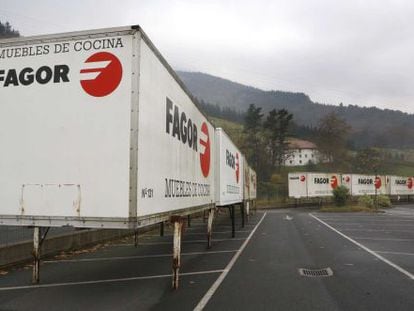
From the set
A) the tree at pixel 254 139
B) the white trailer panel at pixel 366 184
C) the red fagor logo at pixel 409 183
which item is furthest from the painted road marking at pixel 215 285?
the tree at pixel 254 139

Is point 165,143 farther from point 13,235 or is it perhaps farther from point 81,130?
point 13,235

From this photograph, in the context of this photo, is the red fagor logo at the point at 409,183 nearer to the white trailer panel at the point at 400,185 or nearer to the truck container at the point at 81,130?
the white trailer panel at the point at 400,185

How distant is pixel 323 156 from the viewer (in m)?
115

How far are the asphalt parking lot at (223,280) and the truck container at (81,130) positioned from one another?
1.55 metres

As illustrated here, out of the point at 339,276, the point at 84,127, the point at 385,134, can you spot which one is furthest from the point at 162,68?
the point at 385,134

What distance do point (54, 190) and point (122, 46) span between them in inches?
89.9

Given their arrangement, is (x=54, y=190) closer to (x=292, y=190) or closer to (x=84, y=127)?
(x=84, y=127)

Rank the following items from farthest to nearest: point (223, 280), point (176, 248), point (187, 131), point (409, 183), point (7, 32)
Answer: point (7, 32) < point (409, 183) < point (187, 131) < point (223, 280) < point (176, 248)

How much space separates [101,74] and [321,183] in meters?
45.6

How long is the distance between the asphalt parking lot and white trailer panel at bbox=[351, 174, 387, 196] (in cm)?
3987

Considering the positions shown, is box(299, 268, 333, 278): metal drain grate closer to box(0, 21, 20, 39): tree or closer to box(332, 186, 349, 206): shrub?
box(332, 186, 349, 206): shrub

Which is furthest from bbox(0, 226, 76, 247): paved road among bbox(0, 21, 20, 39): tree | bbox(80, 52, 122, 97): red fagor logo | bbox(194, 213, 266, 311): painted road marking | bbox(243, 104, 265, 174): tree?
bbox(0, 21, 20, 39): tree

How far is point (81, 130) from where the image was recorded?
642cm

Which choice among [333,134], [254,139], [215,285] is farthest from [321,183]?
[333,134]
